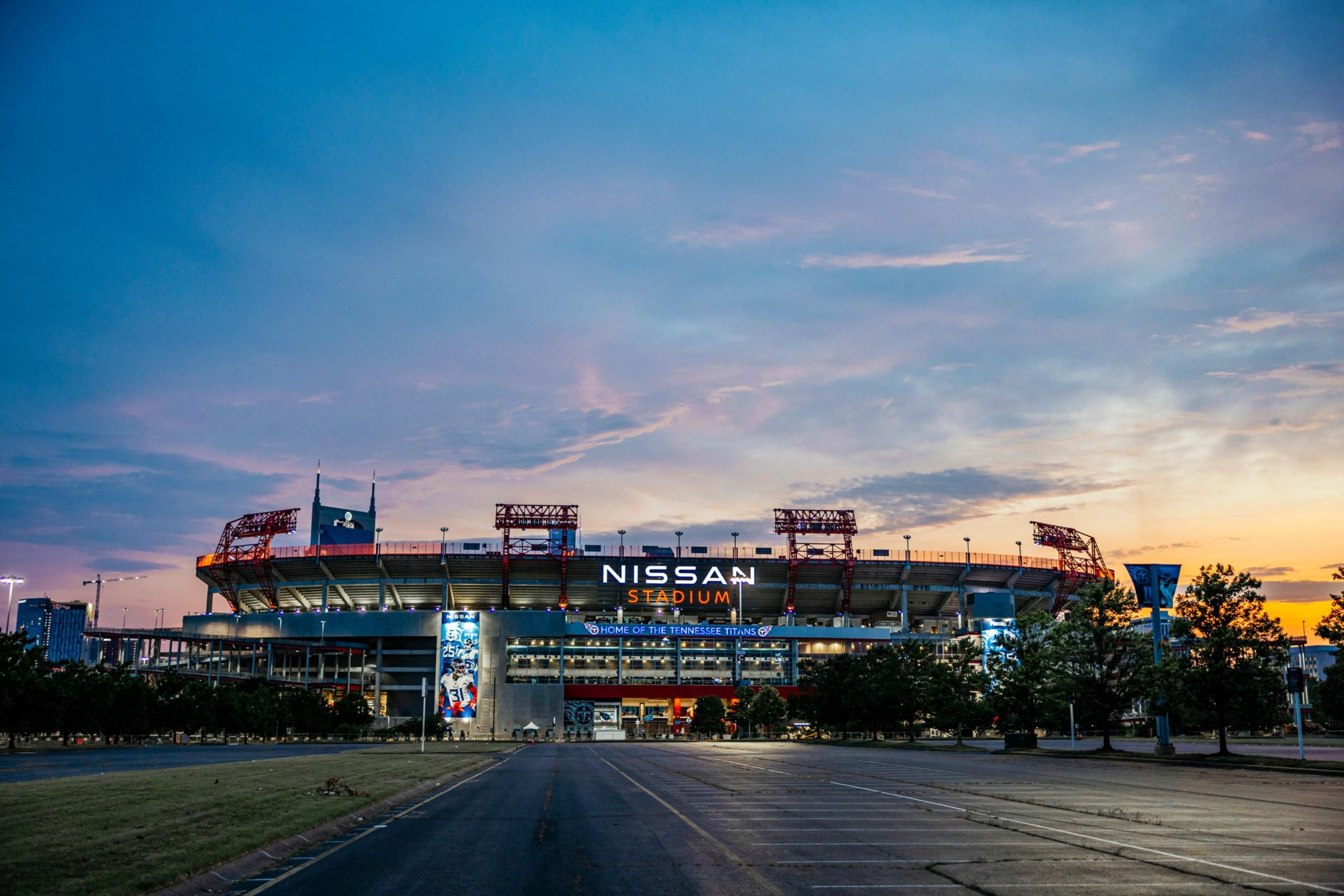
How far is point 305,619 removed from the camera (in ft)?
518

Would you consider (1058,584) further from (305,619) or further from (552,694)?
(305,619)

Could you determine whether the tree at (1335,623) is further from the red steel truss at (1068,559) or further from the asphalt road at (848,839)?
the red steel truss at (1068,559)

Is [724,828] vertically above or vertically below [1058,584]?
below

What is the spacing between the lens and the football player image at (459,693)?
14750 centimetres

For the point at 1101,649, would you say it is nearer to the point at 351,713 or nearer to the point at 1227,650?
the point at 1227,650

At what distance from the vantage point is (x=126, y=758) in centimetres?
5762

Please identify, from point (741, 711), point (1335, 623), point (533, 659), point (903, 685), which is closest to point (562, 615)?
point (533, 659)

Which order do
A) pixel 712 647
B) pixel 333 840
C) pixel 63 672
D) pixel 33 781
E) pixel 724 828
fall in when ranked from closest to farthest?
pixel 333 840
pixel 724 828
pixel 33 781
pixel 63 672
pixel 712 647

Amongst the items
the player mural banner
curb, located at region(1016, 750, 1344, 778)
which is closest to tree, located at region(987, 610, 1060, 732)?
curb, located at region(1016, 750, 1344, 778)

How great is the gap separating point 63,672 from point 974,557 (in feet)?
447

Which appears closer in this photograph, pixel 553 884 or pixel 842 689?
pixel 553 884

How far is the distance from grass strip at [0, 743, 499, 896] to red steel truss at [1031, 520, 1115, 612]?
151 m

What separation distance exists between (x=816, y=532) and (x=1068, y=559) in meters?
Result: 47.4

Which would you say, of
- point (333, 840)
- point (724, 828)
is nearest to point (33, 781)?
point (333, 840)
